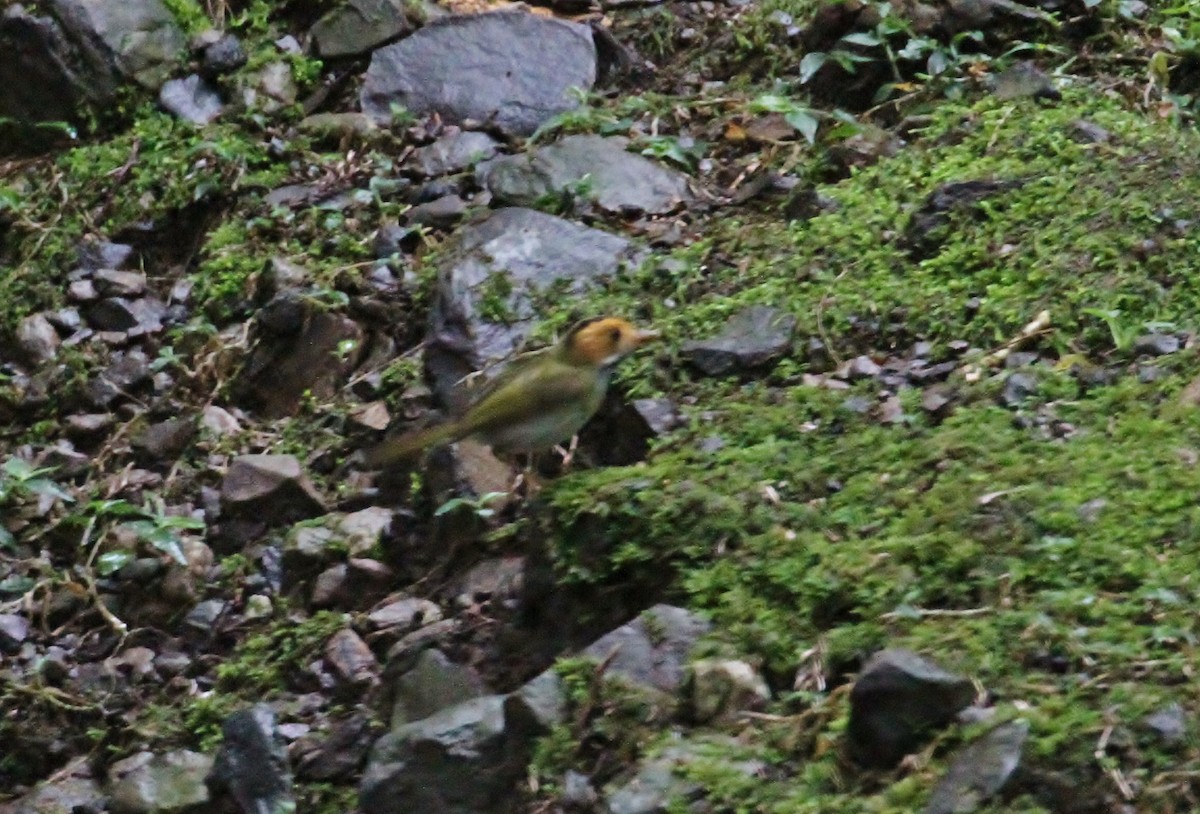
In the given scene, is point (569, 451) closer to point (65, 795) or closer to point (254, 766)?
point (254, 766)

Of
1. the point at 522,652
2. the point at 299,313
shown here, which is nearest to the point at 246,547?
the point at 299,313

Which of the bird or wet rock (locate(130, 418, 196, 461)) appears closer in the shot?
the bird

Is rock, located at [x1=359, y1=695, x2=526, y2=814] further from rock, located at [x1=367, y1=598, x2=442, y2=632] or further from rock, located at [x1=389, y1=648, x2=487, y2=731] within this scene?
rock, located at [x1=367, y1=598, x2=442, y2=632]

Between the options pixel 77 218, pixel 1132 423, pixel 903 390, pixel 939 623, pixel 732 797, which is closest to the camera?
pixel 732 797

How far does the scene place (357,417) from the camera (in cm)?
557

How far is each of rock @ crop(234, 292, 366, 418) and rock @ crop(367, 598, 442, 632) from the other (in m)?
1.29

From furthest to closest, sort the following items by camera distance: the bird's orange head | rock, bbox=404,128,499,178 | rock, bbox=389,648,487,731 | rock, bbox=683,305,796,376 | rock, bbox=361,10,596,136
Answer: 1. rock, bbox=361,10,596,136
2. rock, bbox=404,128,499,178
3. rock, bbox=683,305,796,376
4. the bird's orange head
5. rock, bbox=389,648,487,731

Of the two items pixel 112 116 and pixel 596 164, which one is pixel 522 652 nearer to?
pixel 596 164

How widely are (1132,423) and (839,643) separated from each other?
3.39ft

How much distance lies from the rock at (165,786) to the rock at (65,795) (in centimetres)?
8

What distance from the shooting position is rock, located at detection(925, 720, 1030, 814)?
285 centimetres

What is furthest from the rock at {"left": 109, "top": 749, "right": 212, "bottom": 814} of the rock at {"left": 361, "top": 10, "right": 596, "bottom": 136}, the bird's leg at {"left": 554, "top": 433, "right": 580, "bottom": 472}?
the rock at {"left": 361, "top": 10, "right": 596, "bottom": 136}

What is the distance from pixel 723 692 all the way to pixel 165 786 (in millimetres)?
1757

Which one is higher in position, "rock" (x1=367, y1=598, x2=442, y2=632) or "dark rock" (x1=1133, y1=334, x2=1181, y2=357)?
"dark rock" (x1=1133, y1=334, x2=1181, y2=357)
